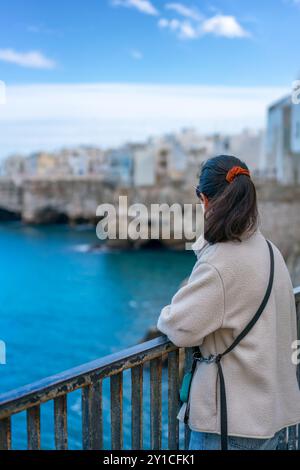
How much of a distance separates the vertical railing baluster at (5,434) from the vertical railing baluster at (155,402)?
684 mm

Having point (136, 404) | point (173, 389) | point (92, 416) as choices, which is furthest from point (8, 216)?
point (92, 416)

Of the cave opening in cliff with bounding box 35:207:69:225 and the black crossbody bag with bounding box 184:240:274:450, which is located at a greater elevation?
the black crossbody bag with bounding box 184:240:274:450

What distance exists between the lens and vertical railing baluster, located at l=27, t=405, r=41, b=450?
1.74m

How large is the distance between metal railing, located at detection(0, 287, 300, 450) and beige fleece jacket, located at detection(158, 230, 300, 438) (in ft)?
0.70

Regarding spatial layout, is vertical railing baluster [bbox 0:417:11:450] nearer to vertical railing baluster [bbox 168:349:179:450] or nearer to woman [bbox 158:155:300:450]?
woman [bbox 158:155:300:450]

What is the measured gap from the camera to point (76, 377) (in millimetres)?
1818

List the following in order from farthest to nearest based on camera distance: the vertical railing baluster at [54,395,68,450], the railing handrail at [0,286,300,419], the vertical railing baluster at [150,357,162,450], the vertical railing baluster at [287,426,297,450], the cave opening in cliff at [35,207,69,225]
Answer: the cave opening in cliff at [35,207,69,225], the vertical railing baluster at [287,426,297,450], the vertical railing baluster at [150,357,162,450], the vertical railing baluster at [54,395,68,450], the railing handrail at [0,286,300,419]

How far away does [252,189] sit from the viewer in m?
1.95

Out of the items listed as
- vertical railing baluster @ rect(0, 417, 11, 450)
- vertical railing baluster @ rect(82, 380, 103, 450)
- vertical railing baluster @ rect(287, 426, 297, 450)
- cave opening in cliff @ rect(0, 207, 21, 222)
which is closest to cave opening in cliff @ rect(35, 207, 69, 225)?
cave opening in cliff @ rect(0, 207, 21, 222)

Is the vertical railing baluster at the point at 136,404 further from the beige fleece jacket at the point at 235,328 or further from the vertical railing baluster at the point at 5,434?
the vertical railing baluster at the point at 5,434

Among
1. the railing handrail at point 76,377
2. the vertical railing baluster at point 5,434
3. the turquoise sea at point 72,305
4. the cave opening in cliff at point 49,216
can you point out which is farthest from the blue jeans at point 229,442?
the cave opening in cliff at point 49,216

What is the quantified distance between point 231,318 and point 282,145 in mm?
31128

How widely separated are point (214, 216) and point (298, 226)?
2452 cm
